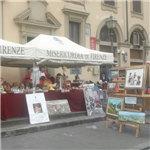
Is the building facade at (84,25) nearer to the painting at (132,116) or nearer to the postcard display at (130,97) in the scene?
the postcard display at (130,97)

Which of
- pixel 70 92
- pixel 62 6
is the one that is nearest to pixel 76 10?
pixel 62 6

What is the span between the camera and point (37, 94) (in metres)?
7.16

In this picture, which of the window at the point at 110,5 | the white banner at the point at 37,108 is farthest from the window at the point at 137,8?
the white banner at the point at 37,108

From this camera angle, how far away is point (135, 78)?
6316 millimetres

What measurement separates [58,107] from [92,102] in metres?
1.56

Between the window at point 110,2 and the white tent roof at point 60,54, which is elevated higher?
the window at point 110,2

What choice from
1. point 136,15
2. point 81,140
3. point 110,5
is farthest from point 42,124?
point 136,15

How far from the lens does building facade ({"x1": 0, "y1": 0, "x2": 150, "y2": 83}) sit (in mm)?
11094

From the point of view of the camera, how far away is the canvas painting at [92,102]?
8602 millimetres

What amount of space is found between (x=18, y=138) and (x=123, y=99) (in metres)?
3.14

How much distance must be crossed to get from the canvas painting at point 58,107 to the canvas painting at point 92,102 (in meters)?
0.91

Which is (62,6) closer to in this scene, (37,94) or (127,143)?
(37,94)

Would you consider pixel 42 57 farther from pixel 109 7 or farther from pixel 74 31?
pixel 109 7

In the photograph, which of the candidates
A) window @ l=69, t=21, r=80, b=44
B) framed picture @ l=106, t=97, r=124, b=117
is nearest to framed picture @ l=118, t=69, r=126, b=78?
framed picture @ l=106, t=97, r=124, b=117
